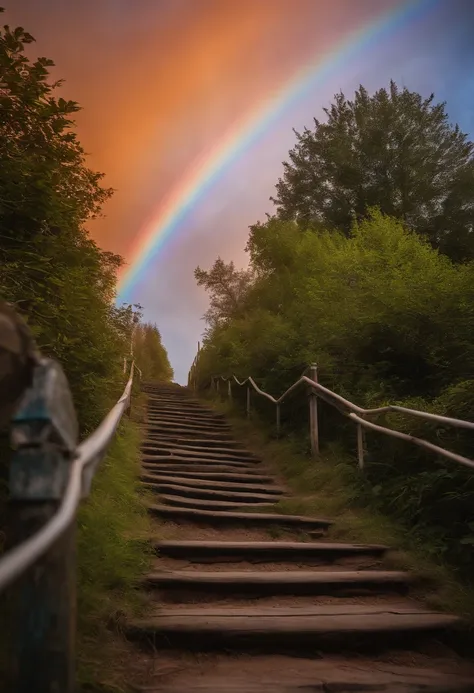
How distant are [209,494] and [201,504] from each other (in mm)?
341

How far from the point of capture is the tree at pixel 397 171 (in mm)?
14383

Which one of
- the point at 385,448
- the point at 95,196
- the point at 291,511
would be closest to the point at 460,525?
the point at 385,448

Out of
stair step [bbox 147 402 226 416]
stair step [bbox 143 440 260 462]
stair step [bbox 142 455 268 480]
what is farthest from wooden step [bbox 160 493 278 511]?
stair step [bbox 147 402 226 416]

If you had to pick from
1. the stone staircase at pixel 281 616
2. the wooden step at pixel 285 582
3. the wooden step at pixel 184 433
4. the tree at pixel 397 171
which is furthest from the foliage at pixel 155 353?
the wooden step at pixel 285 582

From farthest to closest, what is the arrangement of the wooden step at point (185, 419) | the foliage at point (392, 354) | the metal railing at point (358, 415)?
the wooden step at point (185, 419) < the foliage at point (392, 354) < the metal railing at point (358, 415)

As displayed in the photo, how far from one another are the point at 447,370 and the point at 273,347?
3349mm

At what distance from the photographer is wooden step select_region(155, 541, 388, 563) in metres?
3.19

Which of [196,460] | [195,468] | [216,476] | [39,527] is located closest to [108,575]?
[39,527]

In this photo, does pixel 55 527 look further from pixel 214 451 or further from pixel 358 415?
pixel 214 451

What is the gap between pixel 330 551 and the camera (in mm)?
3293

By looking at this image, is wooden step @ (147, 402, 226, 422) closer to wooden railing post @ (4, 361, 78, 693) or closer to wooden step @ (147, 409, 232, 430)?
wooden step @ (147, 409, 232, 430)

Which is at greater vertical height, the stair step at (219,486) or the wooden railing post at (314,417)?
the wooden railing post at (314,417)

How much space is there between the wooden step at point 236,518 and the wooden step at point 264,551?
0.62 m

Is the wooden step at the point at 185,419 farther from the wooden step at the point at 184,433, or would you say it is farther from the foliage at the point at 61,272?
the foliage at the point at 61,272
